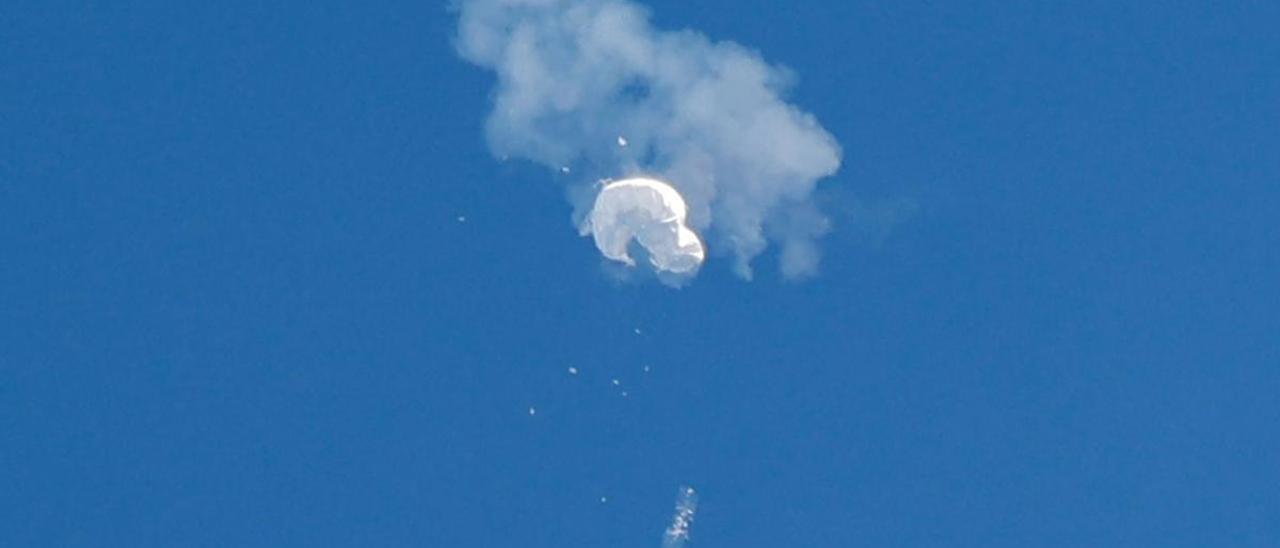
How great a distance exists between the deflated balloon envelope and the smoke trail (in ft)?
1.25

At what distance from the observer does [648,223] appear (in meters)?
2.35

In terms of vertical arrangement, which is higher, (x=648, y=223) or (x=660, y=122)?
(x=660, y=122)

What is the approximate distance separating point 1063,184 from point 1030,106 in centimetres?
14

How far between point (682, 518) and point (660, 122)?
674 millimetres

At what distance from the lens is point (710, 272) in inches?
93.7

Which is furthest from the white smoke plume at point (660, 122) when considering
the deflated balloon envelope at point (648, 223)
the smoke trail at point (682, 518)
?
the smoke trail at point (682, 518)

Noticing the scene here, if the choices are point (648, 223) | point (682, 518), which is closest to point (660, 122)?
Result: point (648, 223)

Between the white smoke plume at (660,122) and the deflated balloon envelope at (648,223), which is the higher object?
the white smoke plume at (660,122)

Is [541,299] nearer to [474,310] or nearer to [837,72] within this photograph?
[474,310]

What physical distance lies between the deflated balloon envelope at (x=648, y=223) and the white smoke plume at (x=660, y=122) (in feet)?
0.07

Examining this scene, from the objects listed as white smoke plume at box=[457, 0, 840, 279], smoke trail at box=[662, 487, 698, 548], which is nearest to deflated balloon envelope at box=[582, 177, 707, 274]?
white smoke plume at box=[457, 0, 840, 279]

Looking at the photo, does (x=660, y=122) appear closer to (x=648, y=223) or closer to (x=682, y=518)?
(x=648, y=223)

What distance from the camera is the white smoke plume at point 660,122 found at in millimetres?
2357

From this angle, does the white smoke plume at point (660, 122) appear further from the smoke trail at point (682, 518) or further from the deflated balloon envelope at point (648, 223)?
the smoke trail at point (682, 518)
